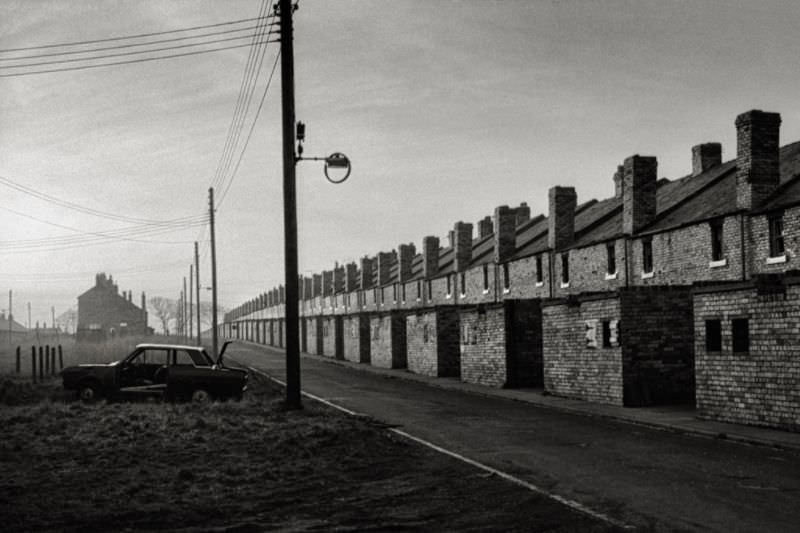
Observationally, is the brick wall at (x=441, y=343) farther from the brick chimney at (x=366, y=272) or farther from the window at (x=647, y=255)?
the brick chimney at (x=366, y=272)

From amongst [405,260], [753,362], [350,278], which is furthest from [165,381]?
[350,278]

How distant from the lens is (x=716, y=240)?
91.0ft

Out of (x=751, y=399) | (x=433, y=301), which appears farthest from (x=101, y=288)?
(x=751, y=399)

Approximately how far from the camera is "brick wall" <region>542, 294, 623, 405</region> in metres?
21.5

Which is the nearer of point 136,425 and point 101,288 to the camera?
point 136,425

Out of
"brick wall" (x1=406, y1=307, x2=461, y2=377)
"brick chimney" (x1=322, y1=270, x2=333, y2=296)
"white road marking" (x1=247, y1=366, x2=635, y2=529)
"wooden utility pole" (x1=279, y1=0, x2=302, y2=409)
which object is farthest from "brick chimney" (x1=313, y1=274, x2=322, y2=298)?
"white road marking" (x1=247, y1=366, x2=635, y2=529)

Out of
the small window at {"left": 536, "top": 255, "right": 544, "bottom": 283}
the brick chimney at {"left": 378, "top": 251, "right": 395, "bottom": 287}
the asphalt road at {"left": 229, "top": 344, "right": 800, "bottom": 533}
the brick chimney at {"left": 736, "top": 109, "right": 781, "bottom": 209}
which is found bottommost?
the asphalt road at {"left": 229, "top": 344, "right": 800, "bottom": 533}

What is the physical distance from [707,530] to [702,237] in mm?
22265

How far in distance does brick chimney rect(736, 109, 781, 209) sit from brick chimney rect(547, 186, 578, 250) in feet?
36.6

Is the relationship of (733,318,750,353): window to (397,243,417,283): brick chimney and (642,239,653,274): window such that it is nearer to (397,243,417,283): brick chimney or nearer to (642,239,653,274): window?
(642,239,653,274): window

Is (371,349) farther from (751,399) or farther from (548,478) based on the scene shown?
(548,478)

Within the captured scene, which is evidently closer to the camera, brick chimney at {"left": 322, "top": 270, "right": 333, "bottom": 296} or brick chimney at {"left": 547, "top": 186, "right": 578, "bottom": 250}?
brick chimney at {"left": 547, "top": 186, "right": 578, "bottom": 250}

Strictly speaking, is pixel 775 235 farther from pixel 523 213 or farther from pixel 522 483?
pixel 523 213

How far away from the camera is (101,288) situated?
12200 cm
